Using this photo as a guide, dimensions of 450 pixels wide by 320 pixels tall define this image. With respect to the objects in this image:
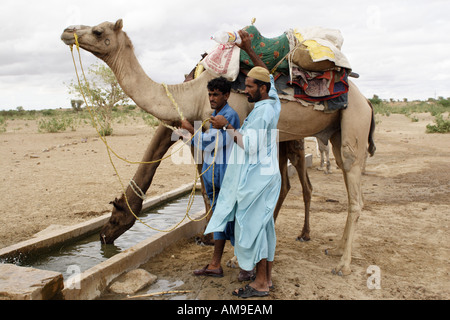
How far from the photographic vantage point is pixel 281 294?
152 inches

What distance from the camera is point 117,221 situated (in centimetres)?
523

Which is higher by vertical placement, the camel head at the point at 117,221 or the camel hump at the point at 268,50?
the camel hump at the point at 268,50

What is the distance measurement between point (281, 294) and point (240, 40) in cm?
265

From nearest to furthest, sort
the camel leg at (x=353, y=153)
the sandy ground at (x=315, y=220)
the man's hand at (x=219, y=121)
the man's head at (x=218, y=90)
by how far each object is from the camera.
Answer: the man's hand at (x=219, y=121) → the man's head at (x=218, y=90) → the sandy ground at (x=315, y=220) → the camel leg at (x=353, y=153)

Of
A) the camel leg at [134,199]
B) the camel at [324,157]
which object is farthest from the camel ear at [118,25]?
the camel at [324,157]

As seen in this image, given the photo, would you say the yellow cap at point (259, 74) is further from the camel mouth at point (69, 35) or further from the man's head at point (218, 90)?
the camel mouth at point (69, 35)

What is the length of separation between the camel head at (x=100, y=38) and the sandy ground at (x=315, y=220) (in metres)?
2.45

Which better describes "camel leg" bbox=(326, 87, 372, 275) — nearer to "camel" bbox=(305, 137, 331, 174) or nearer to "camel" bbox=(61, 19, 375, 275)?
"camel" bbox=(61, 19, 375, 275)

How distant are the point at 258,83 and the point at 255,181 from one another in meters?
0.87

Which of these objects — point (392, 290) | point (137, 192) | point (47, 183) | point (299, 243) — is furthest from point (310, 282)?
point (47, 183)

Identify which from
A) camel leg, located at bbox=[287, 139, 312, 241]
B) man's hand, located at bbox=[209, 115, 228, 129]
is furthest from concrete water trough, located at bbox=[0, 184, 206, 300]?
man's hand, located at bbox=[209, 115, 228, 129]

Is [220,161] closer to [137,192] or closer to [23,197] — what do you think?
[137,192]

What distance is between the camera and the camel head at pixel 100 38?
14.4 ft

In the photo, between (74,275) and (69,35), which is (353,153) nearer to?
(74,275)
